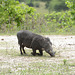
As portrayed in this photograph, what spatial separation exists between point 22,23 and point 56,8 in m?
38.2

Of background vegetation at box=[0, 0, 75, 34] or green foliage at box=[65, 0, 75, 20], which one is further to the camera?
background vegetation at box=[0, 0, 75, 34]

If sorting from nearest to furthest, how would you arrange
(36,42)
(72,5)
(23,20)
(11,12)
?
(36,42) → (72,5) → (23,20) → (11,12)

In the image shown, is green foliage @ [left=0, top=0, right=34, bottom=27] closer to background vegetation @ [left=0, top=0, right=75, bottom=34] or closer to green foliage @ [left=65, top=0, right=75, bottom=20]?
background vegetation @ [left=0, top=0, right=75, bottom=34]

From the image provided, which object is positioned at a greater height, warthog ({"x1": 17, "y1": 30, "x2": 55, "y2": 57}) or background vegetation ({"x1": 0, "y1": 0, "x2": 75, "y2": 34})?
warthog ({"x1": 17, "y1": 30, "x2": 55, "y2": 57})

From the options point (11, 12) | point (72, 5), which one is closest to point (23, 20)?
point (11, 12)

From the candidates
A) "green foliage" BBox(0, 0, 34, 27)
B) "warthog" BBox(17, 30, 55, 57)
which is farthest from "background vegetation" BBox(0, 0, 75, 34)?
"warthog" BBox(17, 30, 55, 57)

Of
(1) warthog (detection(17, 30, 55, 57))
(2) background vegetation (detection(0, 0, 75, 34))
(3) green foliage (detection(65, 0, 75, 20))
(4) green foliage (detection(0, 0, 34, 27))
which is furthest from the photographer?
(4) green foliage (detection(0, 0, 34, 27))

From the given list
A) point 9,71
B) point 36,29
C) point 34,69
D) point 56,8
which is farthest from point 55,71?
point 56,8

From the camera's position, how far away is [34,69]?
5.95 meters

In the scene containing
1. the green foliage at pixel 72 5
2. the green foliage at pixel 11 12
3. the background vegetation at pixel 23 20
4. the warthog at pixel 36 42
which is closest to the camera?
the warthog at pixel 36 42

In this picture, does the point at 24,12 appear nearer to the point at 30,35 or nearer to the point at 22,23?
the point at 22,23

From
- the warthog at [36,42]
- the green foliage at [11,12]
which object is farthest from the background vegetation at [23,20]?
the warthog at [36,42]

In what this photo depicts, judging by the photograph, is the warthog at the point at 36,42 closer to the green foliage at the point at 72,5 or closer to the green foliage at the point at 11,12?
the green foliage at the point at 72,5

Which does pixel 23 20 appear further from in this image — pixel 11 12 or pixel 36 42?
pixel 36 42
